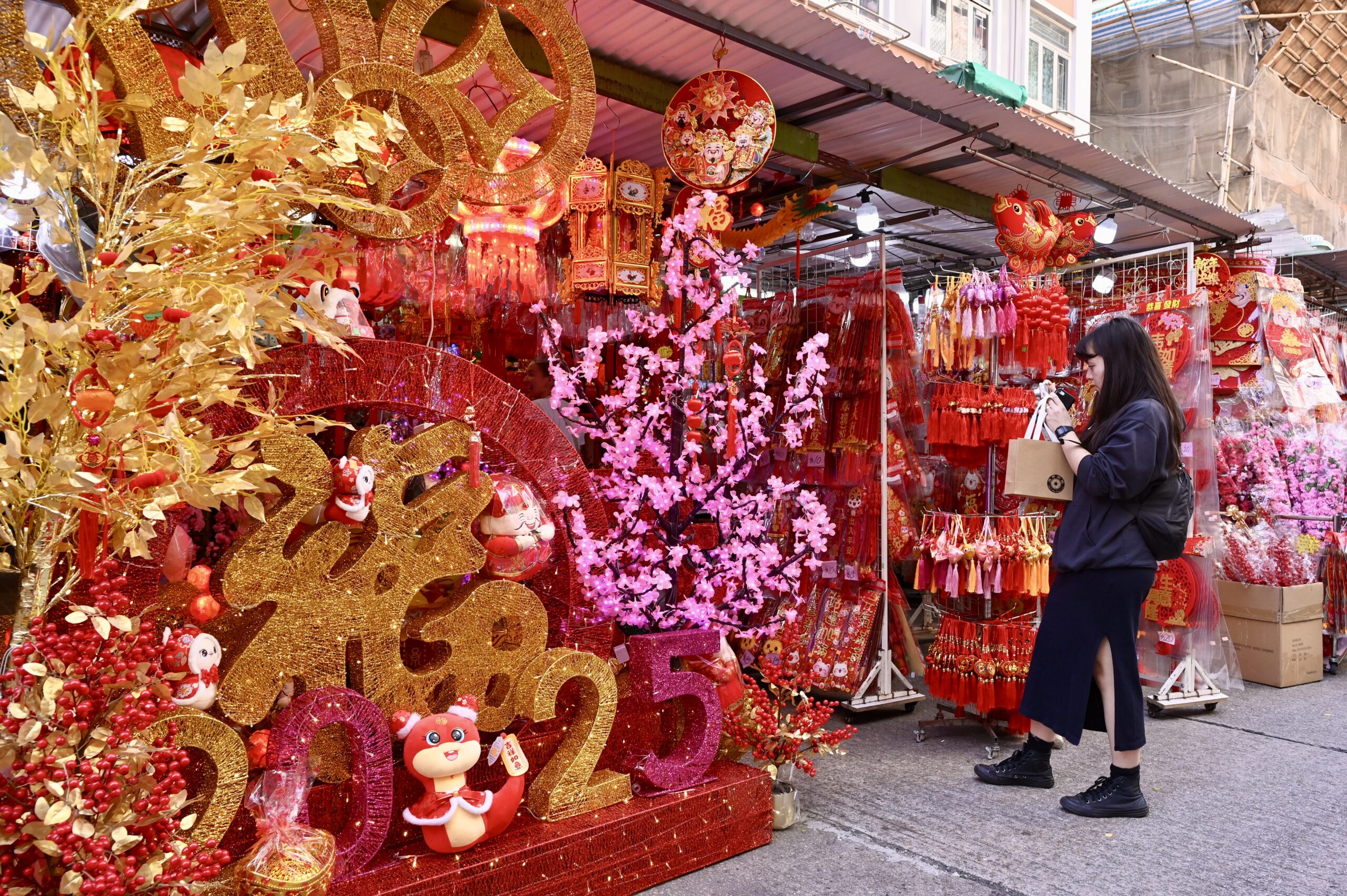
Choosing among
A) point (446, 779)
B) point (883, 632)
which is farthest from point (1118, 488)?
point (446, 779)

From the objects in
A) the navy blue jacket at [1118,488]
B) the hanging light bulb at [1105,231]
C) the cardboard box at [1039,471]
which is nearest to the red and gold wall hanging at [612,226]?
the cardboard box at [1039,471]

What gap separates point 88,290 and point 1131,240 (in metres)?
6.53

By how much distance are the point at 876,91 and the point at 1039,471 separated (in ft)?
5.33

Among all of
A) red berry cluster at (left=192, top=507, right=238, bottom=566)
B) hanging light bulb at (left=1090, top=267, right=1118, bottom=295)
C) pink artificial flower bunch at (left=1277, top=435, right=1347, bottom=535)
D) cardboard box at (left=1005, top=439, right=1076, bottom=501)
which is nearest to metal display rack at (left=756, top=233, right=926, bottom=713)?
cardboard box at (left=1005, top=439, right=1076, bottom=501)

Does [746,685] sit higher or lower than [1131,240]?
lower

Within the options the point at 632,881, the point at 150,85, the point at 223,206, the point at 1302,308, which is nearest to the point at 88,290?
the point at 223,206

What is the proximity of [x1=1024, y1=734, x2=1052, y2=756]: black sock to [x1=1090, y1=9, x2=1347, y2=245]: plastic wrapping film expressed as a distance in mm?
7181

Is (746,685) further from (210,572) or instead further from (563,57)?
(563,57)

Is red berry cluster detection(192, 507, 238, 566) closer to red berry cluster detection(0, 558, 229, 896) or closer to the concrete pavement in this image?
red berry cluster detection(0, 558, 229, 896)

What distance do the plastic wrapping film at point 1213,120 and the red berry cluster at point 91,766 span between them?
947 centimetres

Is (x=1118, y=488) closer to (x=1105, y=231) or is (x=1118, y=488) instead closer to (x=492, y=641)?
(x=492, y=641)

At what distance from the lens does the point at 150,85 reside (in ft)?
6.23

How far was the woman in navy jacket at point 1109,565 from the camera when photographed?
3.06 metres

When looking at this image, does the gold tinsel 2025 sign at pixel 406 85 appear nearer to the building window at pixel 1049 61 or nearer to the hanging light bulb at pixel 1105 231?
the hanging light bulb at pixel 1105 231
